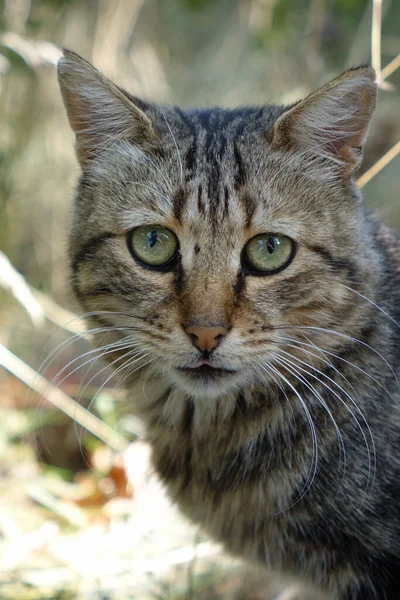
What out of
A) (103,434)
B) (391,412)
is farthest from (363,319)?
(103,434)

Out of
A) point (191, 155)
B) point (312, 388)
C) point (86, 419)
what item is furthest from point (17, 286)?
point (312, 388)

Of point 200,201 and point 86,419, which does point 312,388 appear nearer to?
point 200,201

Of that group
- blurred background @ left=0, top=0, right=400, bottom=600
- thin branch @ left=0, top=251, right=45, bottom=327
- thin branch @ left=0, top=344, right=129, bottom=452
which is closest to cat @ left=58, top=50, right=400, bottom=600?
blurred background @ left=0, top=0, right=400, bottom=600

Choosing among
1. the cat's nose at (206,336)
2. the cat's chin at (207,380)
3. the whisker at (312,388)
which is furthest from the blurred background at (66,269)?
the whisker at (312,388)

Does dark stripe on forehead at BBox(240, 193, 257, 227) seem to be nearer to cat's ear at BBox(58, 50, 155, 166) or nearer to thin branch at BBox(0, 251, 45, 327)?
cat's ear at BBox(58, 50, 155, 166)

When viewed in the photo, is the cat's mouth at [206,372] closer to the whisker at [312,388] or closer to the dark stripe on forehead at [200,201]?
the whisker at [312,388]

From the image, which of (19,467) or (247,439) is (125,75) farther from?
(247,439)
